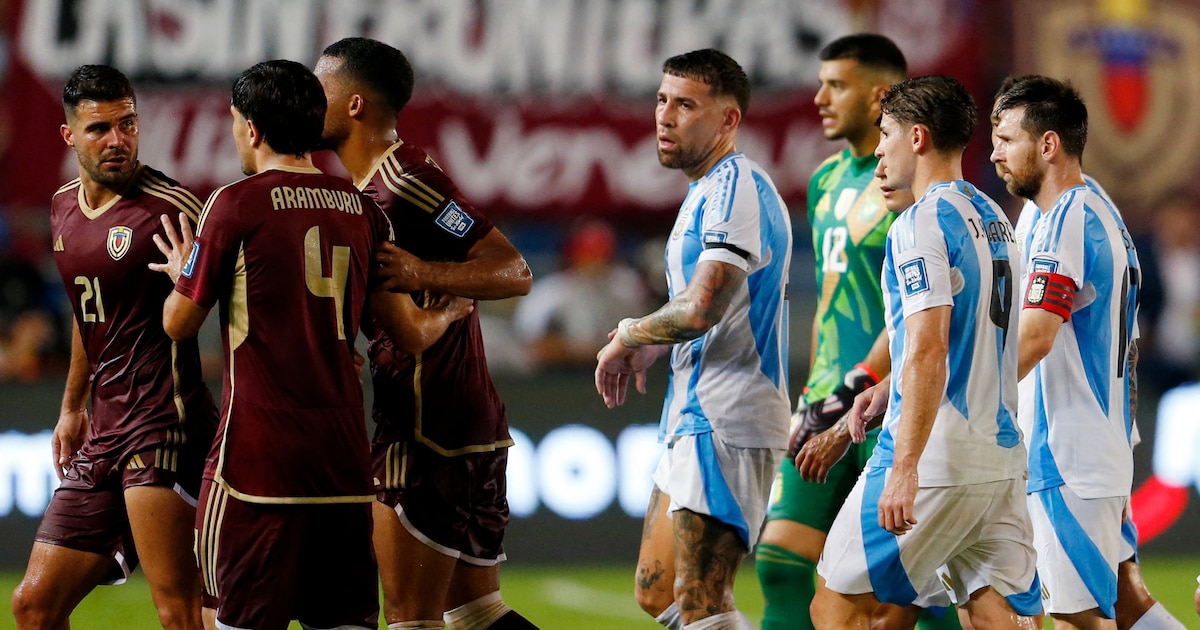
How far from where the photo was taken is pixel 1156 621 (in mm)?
5539

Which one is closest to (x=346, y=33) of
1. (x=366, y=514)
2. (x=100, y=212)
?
(x=100, y=212)

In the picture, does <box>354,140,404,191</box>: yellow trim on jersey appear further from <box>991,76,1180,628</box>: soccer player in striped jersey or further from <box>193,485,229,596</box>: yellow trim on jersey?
<box>991,76,1180,628</box>: soccer player in striped jersey

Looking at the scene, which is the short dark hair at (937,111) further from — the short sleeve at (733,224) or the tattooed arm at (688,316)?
the tattooed arm at (688,316)

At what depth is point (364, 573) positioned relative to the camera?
15.1ft

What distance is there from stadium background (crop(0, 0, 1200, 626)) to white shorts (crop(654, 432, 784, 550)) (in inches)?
250

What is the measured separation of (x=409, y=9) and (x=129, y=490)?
7.71 meters

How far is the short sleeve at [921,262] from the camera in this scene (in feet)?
15.0

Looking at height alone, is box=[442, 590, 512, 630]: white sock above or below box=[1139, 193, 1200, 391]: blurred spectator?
below

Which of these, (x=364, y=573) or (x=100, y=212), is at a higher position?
(x=100, y=212)

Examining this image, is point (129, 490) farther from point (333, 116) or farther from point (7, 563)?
point (7, 563)

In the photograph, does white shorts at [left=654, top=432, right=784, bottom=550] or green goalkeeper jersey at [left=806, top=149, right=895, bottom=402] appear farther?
green goalkeeper jersey at [left=806, top=149, right=895, bottom=402]

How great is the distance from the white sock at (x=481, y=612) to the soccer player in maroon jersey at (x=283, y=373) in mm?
992

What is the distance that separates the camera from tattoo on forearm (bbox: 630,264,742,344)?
5215 millimetres

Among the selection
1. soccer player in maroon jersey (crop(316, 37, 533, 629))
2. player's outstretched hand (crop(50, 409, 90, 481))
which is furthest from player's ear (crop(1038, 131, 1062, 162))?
player's outstretched hand (crop(50, 409, 90, 481))
